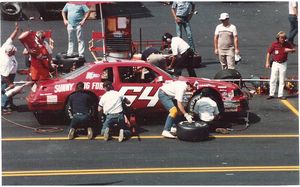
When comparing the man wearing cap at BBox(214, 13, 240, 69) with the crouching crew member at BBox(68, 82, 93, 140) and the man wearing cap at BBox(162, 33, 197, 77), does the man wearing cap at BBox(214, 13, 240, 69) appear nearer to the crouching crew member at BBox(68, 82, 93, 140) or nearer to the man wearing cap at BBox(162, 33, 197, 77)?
the man wearing cap at BBox(162, 33, 197, 77)

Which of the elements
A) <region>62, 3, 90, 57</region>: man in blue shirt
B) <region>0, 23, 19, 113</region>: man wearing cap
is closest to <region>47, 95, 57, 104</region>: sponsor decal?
<region>0, 23, 19, 113</region>: man wearing cap

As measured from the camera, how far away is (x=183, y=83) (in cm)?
1418

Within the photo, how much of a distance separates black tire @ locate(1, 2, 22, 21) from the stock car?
11.8 metres

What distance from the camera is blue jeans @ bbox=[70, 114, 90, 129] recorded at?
549 inches

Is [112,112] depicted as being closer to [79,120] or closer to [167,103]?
[79,120]

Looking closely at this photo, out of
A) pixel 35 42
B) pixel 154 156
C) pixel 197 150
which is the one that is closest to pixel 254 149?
pixel 197 150

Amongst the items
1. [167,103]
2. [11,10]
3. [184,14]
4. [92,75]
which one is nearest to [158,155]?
[167,103]

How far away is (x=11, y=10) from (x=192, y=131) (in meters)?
14.6

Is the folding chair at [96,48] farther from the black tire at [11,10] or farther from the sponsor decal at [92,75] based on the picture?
the black tire at [11,10]

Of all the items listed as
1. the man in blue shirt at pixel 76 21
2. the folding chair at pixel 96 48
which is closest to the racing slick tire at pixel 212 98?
the folding chair at pixel 96 48

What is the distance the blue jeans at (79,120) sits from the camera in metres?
13.9

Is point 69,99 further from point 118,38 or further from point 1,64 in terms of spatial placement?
point 118,38

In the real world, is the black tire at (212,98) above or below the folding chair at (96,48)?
below

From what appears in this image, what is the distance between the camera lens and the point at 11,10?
85.9 ft
